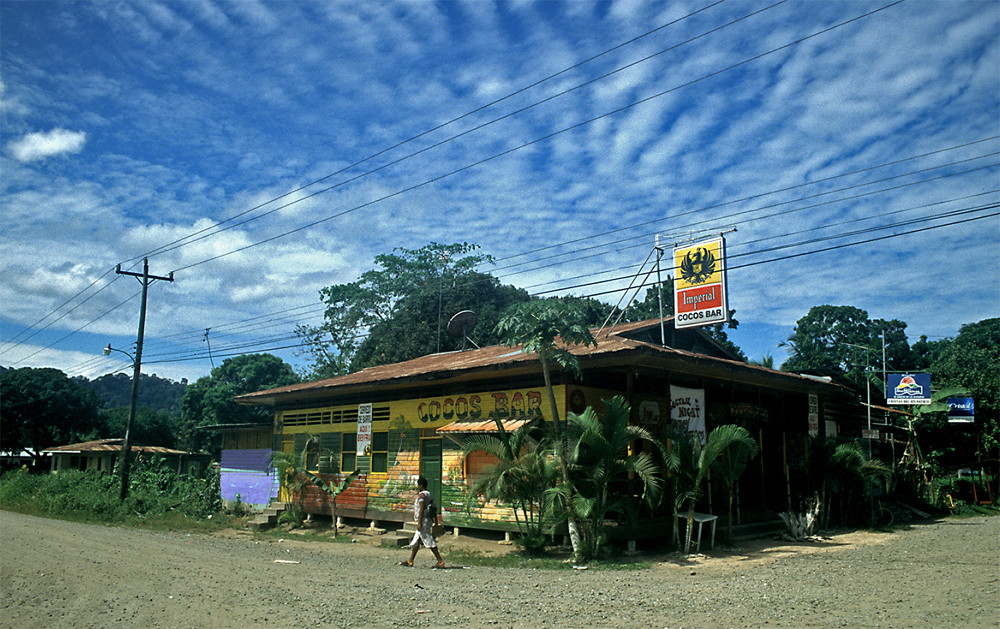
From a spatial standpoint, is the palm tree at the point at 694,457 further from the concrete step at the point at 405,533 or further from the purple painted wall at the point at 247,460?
the purple painted wall at the point at 247,460

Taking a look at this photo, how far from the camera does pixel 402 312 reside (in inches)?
1594

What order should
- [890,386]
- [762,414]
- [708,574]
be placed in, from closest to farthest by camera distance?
1. [708,574]
2. [762,414]
3. [890,386]

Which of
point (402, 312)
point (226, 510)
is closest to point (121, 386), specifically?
point (402, 312)

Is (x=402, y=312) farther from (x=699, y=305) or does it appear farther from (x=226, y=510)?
(x=699, y=305)

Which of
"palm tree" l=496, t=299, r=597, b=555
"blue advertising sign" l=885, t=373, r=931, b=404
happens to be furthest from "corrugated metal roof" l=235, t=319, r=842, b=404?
"blue advertising sign" l=885, t=373, r=931, b=404

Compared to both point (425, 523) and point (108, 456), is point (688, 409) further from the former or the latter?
point (108, 456)

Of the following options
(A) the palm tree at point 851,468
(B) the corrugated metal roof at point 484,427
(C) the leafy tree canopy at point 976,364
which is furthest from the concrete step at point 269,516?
(C) the leafy tree canopy at point 976,364

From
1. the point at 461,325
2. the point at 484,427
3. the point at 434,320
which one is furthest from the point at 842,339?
the point at 484,427

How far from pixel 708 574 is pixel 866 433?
14153mm

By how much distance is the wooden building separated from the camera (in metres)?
14.6

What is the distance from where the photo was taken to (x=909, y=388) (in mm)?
24406

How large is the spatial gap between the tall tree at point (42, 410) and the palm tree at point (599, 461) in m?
45.5

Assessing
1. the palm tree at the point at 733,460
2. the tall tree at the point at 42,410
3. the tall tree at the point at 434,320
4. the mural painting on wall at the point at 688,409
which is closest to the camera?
the palm tree at the point at 733,460

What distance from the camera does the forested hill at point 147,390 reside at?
359 ft
